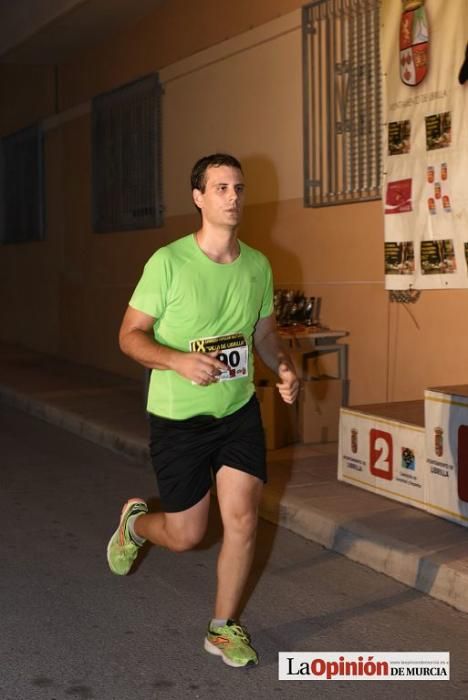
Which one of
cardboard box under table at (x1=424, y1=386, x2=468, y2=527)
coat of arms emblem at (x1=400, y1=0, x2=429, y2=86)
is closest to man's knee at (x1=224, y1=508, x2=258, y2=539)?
cardboard box under table at (x1=424, y1=386, x2=468, y2=527)

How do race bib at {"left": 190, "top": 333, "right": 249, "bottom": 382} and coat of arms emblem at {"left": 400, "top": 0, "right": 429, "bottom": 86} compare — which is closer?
race bib at {"left": 190, "top": 333, "right": 249, "bottom": 382}

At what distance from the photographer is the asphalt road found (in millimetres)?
4223

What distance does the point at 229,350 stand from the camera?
4.46m

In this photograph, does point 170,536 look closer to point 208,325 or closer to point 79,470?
point 208,325

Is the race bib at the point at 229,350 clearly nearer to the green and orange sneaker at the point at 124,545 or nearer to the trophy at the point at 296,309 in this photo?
the green and orange sneaker at the point at 124,545

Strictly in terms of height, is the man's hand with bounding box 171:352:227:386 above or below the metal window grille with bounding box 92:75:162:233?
below

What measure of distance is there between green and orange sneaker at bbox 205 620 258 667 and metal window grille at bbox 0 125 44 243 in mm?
14228

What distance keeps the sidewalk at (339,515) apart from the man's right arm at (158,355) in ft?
6.46

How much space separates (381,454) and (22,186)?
13240 millimetres

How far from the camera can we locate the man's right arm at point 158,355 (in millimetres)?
4141

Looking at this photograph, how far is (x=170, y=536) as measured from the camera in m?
4.71

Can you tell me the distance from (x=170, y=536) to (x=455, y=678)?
4.31 feet

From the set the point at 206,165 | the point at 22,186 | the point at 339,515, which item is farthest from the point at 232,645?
the point at 22,186

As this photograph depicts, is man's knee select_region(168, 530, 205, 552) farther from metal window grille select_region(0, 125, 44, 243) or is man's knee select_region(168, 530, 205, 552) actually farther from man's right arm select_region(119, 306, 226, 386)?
metal window grille select_region(0, 125, 44, 243)
